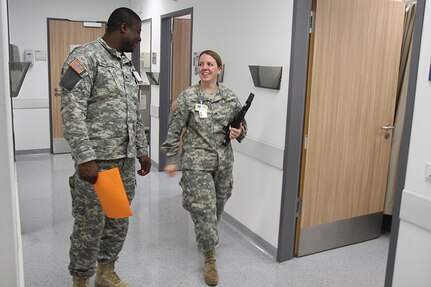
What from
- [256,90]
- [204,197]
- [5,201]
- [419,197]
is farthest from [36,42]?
[419,197]

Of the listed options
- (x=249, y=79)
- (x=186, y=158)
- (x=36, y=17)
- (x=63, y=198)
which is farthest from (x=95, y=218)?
(x=36, y=17)

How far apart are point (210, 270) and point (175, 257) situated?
0.43 meters

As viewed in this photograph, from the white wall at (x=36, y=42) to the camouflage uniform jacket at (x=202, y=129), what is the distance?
400 cm

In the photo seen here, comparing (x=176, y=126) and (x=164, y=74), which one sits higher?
(x=164, y=74)

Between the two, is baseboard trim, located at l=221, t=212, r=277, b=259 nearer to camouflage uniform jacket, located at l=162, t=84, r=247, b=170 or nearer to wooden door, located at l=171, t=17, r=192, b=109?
camouflage uniform jacket, located at l=162, t=84, r=247, b=170

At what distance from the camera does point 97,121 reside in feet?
6.91

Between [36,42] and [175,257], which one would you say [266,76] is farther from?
[36,42]

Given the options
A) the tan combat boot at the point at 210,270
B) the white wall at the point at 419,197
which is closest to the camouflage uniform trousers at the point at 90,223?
the tan combat boot at the point at 210,270

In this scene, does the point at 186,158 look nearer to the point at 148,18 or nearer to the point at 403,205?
the point at 403,205

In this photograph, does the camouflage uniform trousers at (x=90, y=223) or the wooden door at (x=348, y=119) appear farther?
the wooden door at (x=348, y=119)

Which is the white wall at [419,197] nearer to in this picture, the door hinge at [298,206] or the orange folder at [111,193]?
the door hinge at [298,206]

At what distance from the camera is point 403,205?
6.38 ft

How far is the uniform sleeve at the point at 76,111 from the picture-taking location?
1.95 metres

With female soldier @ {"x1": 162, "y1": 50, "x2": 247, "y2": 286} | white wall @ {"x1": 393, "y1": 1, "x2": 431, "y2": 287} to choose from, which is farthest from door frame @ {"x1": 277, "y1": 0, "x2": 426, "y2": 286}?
white wall @ {"x1": 393, "y1": 1, "x2": 431, "y2": 287}
